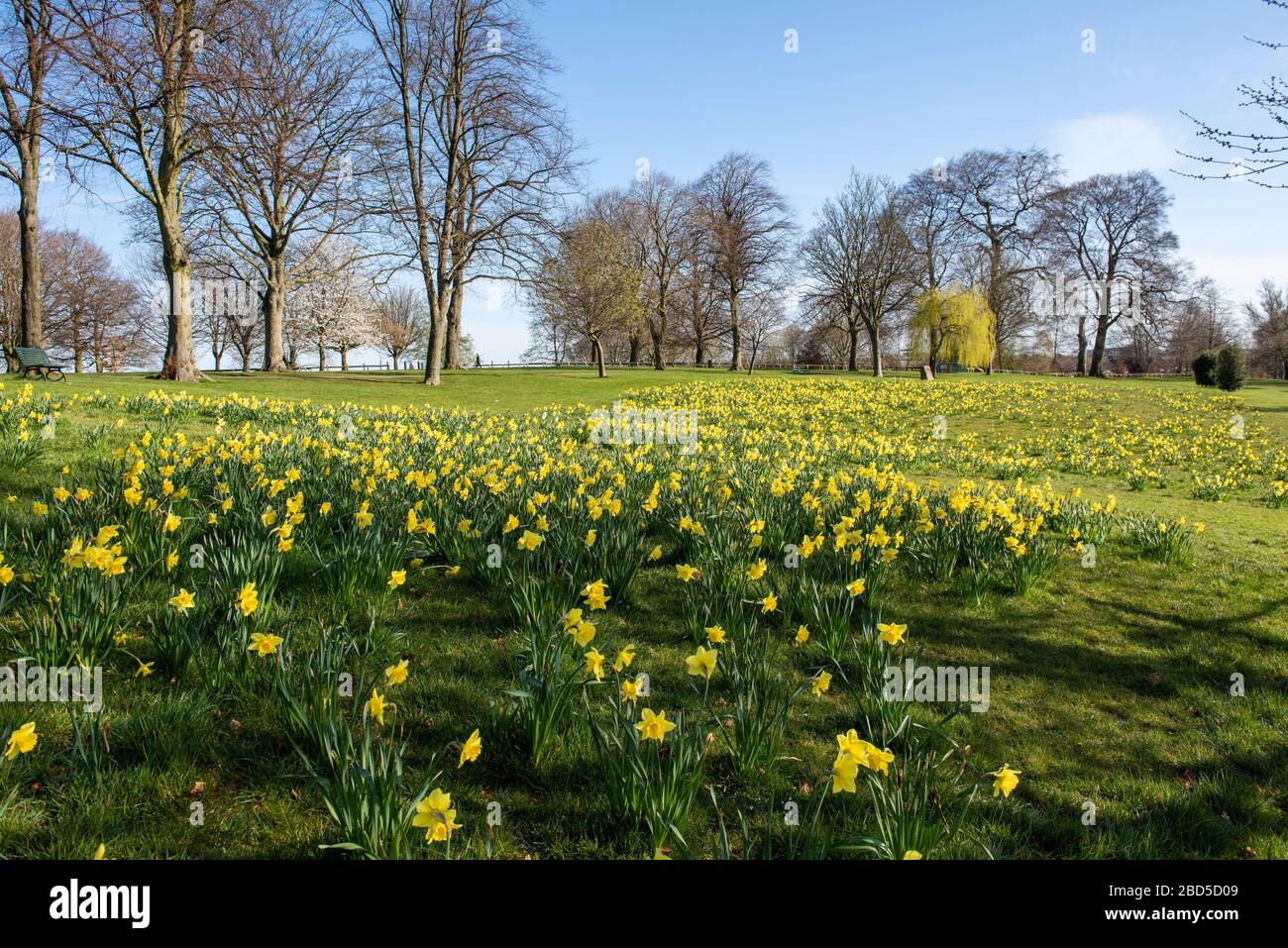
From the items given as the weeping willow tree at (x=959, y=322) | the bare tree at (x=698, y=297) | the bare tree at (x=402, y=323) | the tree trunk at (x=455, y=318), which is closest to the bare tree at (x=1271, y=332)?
the weeping willow tree at (x=959, y=322)

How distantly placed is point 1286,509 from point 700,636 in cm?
958

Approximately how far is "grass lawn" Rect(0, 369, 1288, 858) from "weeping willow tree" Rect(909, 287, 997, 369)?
36.7 meters

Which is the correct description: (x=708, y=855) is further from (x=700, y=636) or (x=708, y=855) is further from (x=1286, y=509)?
(x=1286, y=509)

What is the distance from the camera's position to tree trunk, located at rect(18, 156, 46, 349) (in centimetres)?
1789

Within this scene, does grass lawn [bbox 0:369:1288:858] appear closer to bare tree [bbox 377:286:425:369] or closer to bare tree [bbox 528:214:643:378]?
bare tree [bbox 528:214:643:378]

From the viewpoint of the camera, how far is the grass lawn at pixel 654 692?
233 cm

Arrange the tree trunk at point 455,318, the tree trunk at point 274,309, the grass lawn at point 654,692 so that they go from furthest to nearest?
1. the tree trunk at point 455,318
2. the tree trunk at point 274,309
3. the grass lawn at point 654,692

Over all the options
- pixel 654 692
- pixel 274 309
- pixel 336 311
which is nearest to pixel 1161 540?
pixel 654 692

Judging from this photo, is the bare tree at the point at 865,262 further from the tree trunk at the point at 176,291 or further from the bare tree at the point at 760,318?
the tree trunk at the point at 176,291

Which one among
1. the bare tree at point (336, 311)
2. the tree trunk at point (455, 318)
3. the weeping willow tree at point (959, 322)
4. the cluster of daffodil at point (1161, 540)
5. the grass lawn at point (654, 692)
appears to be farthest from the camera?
the bare tree at point (336, 311)

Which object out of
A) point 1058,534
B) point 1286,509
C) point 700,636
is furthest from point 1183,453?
point 700,636

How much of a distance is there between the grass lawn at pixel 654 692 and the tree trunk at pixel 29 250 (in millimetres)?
13912

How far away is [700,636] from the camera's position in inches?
151

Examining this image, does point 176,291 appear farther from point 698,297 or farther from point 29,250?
point 698,297
